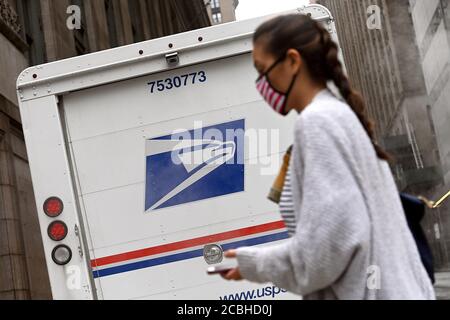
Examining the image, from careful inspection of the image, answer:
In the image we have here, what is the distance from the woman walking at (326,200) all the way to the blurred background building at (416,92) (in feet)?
116

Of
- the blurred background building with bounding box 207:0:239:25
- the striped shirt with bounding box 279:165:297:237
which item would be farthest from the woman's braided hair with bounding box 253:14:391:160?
the blurred background building with bounding box 207:0:239:25

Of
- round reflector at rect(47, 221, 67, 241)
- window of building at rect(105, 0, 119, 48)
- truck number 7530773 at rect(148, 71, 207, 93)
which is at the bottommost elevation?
round reflector at rect(47, 221, 67, 241)

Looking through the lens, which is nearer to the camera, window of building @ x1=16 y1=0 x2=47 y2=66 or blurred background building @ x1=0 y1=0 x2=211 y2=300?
blurred background building @ x1=0 y1=0 x2=211 y2=300

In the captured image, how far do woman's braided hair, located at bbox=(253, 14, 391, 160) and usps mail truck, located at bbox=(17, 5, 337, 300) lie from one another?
8.22 ft

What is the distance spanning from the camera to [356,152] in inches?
70.8

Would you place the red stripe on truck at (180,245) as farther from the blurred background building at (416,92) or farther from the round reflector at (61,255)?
the blurred background building at (416,92)

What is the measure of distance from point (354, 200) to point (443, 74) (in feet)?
137

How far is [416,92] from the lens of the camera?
53.4m

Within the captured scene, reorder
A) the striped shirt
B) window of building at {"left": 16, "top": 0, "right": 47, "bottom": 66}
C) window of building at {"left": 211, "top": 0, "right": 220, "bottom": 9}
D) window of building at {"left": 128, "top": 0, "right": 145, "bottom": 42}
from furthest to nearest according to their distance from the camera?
1. window of building at {"left": 211, "top": 0, "right": 220, "bottom": 9}
2. window of building at {"left": 128, "top": 0, "right": 145, "bottom": 42}
3. window of building at {"left": 16, "top": 0, "right": 47, "bottom": 66}
4. the striped shirt

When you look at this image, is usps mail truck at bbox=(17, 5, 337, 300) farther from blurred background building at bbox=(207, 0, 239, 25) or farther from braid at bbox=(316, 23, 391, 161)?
A: blurred background building at bbox=(207, 0, 239, 25)

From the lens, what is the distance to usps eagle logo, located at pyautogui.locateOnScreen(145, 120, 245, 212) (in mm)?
4469
